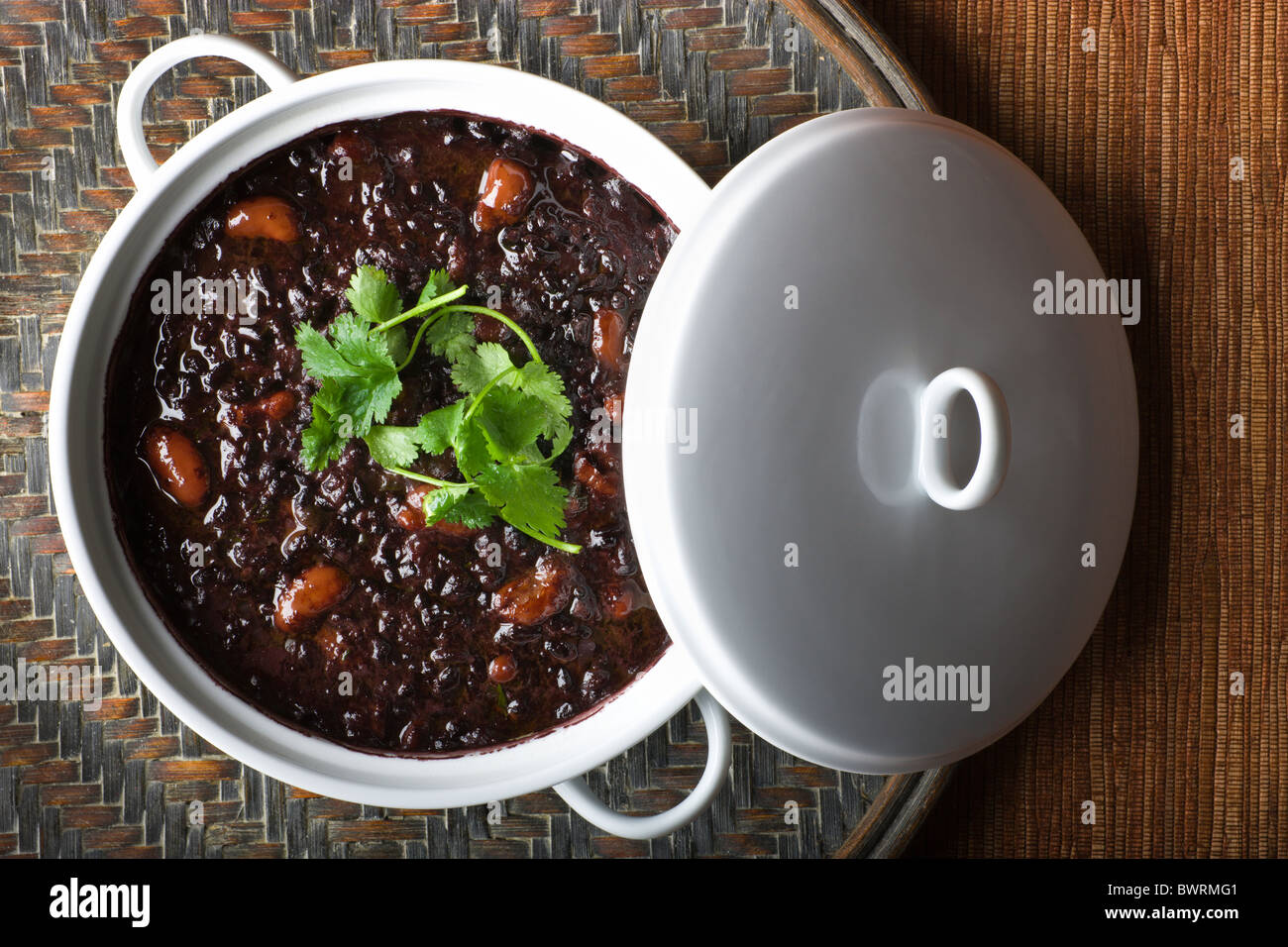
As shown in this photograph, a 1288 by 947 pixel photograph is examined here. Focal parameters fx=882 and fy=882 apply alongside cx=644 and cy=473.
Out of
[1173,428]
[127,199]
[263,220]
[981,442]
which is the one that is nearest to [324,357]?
[263,220]

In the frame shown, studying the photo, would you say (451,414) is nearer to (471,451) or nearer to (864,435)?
(471,451)

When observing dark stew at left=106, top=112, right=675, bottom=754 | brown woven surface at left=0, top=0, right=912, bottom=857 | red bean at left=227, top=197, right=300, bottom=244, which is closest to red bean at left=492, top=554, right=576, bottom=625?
dark stew at left=106, top=112, right=675, bottom=754

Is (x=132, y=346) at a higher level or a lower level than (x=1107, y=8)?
lower

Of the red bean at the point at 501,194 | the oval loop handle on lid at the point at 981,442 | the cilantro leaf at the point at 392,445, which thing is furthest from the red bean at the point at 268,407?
the oval loop handle on lid at the point at 981,442

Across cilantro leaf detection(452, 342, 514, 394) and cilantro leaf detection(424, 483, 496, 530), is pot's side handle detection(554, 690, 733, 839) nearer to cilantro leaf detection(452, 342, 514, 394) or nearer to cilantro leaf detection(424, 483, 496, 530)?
cilantro leaf detection(424, 483, 496, 530)

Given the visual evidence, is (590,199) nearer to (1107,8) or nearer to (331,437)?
(331,437)

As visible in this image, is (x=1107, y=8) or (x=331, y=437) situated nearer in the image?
(x=331, y=437)

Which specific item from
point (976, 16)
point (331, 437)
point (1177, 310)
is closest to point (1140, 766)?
point (1177, 310)
